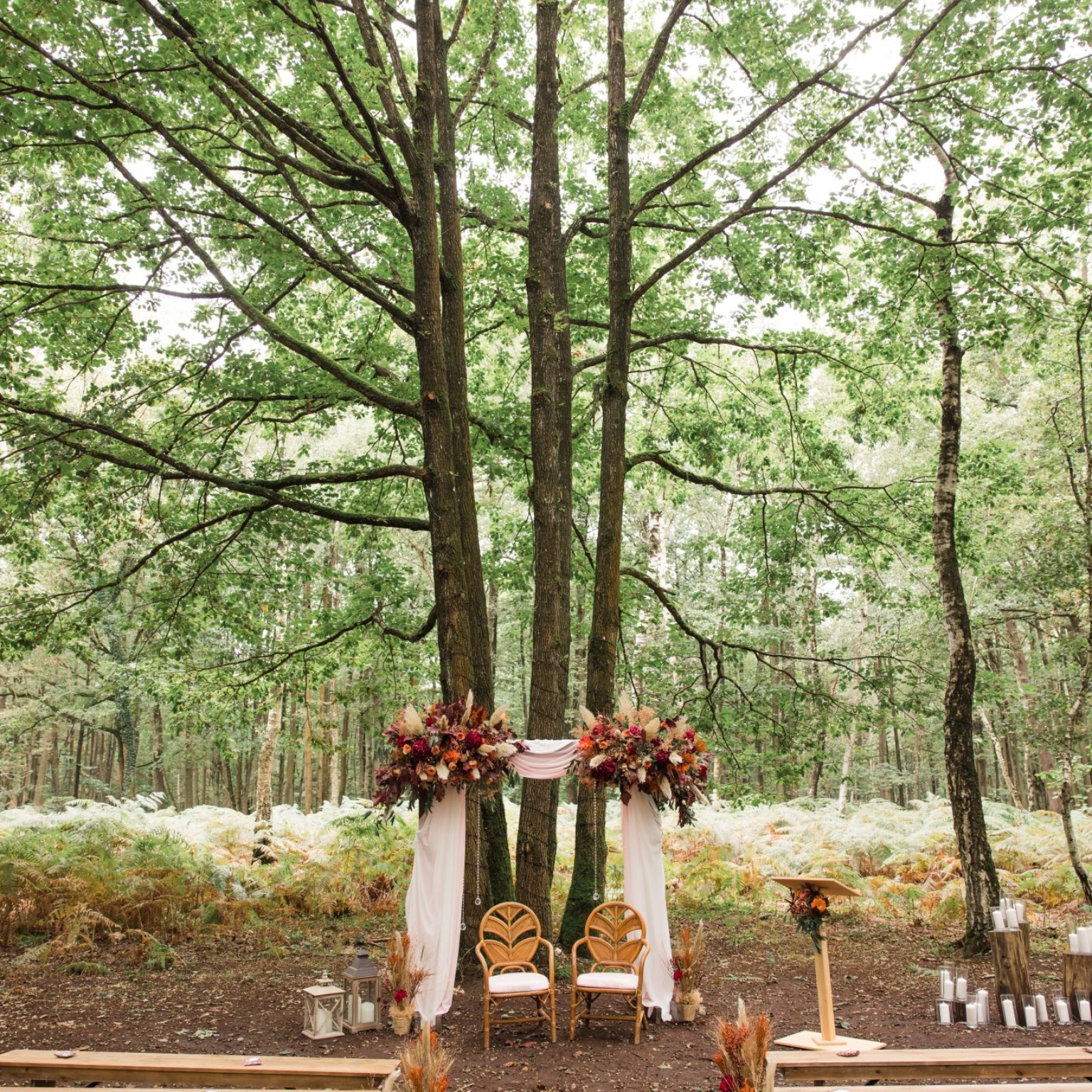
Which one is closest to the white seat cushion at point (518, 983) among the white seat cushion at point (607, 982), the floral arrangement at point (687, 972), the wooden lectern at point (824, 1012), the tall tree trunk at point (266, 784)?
the white seat cushion at point (607, 982)

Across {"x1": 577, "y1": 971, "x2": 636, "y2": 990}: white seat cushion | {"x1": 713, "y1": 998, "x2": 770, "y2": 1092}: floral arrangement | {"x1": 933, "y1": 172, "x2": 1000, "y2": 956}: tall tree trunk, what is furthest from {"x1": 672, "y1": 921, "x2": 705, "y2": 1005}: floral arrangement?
{"x1": 933, "y1": 172, "x2": 1000, "y2": 956}: tall tree trunk

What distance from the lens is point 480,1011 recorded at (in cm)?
684

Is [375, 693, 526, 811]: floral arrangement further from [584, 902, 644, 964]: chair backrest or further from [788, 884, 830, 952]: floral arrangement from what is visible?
[788, 884, 830, 952]: floral arrangement

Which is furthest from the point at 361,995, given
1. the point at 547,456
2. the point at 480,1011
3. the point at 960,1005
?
the point at 547,456

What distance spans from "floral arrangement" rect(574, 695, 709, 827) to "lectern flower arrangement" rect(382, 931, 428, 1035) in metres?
1.87

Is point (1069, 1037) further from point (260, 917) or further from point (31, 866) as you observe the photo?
point (31, 866)

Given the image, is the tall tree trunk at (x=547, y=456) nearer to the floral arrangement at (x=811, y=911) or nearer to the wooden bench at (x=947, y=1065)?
the floral arrangement at (x=811, y=911)

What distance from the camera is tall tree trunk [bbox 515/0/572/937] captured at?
827 centimetres

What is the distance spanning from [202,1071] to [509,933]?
2.65 meters

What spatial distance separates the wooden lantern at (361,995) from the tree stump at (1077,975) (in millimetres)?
5179

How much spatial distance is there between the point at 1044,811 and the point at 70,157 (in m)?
16.0

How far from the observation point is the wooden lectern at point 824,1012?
5.64 metres

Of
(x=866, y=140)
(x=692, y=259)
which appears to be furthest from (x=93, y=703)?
(x=866, y=140)

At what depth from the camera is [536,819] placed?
7910 millimetres
